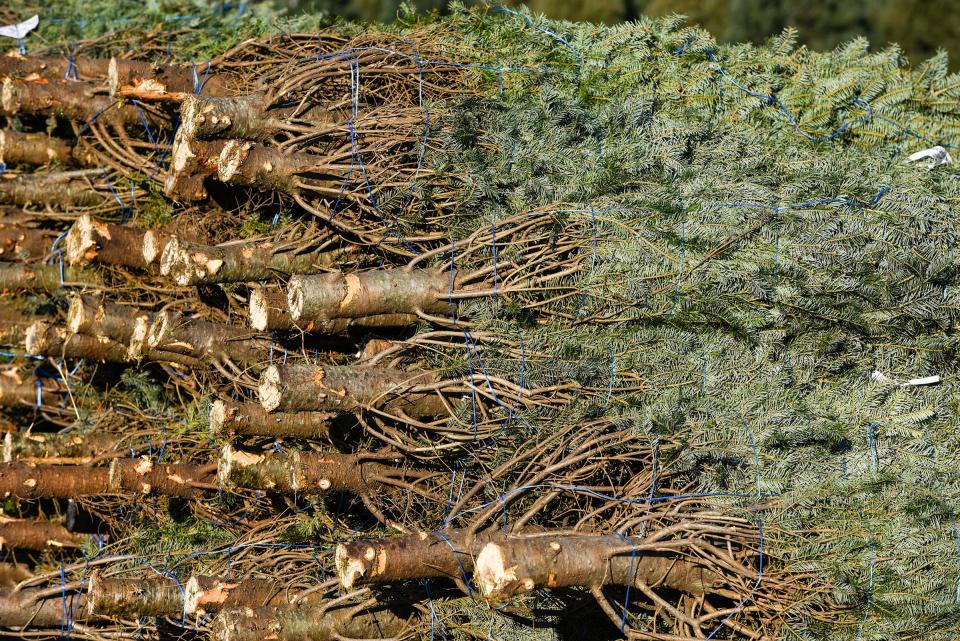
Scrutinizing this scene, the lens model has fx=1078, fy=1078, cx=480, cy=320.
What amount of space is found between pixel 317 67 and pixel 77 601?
2740 millimetres

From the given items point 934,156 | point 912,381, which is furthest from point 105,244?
point 934,156

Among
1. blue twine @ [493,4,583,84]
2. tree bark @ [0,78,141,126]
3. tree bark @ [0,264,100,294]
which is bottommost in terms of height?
tree bark @ [0,264,100,294]

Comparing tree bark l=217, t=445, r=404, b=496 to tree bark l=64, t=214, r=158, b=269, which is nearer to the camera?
tree bark l=217, t=445, r=404, b=496

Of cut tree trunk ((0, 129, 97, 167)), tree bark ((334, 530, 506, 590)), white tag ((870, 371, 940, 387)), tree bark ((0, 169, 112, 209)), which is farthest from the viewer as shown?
cut tree trunk ((0, 129, 97, 167))

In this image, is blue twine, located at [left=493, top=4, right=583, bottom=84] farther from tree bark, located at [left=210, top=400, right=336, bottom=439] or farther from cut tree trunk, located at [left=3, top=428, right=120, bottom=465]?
cut tree trunk, located at [left=3, top=428, right=120, bottom=465]

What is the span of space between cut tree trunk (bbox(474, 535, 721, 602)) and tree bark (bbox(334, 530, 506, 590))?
122 millimetres

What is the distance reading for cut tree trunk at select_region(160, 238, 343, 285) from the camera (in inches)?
182

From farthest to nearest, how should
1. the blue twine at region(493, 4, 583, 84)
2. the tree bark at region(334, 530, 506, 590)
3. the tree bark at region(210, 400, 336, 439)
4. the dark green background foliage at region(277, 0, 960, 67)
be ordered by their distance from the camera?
the dark green background foliage at region(277, 0, 960, 67), the blue twine at region(493, 4, 583, 84), the tree bark at region(210, 400, 336, 439), the tree bark at region(334, 530, 506, 590)

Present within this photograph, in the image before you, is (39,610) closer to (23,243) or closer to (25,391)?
(25,391)

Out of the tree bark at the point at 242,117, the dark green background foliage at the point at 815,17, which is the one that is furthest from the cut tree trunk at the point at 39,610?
the dark green background foliage at the point at 815,17

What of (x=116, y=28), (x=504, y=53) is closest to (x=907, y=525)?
(x=504, y=53)

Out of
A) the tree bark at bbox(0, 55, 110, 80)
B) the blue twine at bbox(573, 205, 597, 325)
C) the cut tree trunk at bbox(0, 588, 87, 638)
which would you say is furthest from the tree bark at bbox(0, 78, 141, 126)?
the blue twine at bbox(573, 205, 597, 325)

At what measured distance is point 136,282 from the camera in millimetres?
5426

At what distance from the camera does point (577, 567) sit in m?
3.72
